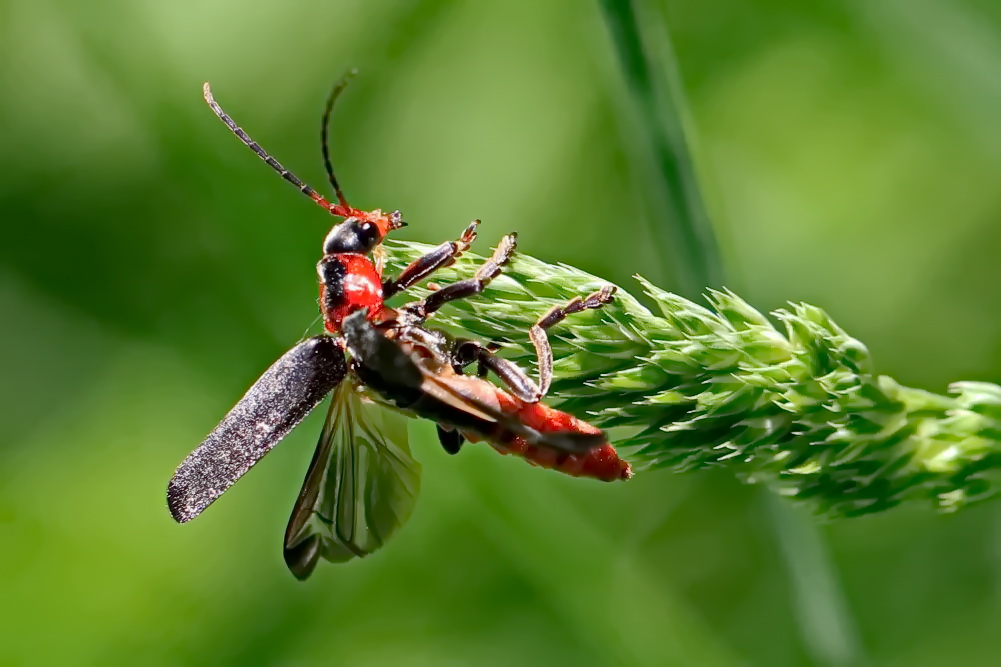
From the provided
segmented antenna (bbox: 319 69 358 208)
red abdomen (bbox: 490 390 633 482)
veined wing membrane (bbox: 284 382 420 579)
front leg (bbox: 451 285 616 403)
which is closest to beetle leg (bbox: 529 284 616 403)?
front leg (bbox: 451 285 616 403)

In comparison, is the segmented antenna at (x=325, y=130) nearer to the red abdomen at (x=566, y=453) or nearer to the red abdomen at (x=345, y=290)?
the red abdomen at (x=345, y=290)

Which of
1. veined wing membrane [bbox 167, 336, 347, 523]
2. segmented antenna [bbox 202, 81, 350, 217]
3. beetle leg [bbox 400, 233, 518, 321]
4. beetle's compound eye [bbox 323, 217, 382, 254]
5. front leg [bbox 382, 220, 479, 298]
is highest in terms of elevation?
segmented antenna [bbox 202, 81, 350, 217]

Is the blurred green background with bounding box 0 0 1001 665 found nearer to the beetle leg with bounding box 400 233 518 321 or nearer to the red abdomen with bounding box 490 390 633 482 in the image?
the red abdomen with bounding box 490 390 633 482

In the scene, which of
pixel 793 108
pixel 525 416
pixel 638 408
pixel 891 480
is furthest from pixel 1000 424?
pixel 793 108

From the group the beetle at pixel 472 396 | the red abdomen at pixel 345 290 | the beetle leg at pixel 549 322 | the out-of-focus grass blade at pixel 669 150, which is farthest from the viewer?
the red abdomen at pixel 345 290

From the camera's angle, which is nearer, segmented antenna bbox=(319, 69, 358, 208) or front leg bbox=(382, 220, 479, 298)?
front leg bbox=(382, 220, 479, 298)

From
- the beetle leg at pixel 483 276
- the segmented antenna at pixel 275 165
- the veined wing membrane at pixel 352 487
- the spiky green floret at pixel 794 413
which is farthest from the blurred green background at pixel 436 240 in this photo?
the spiky green floret at pixel 794 413

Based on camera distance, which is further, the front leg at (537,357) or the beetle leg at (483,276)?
the beetle leg at (483,276)
